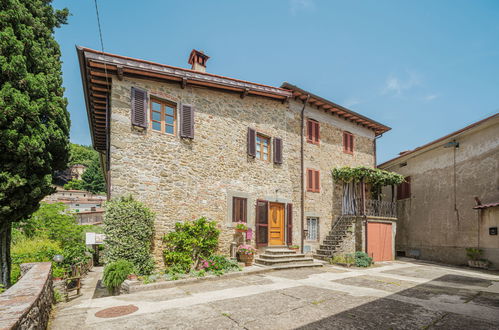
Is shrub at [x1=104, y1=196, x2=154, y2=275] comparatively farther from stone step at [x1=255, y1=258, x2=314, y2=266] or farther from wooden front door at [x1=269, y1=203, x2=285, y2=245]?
wooden front door at [x1=269, y1=203, x2=285, y2=245]

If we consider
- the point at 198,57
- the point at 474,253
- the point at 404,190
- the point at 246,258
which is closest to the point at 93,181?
the point at 198,57

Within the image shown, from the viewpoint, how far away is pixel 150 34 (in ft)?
21.8

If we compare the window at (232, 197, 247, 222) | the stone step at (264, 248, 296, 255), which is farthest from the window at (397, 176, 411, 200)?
the window at (232, 197, 247, 222)

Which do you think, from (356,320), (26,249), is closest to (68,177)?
(26,249)

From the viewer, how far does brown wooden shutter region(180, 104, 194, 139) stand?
32.4ft

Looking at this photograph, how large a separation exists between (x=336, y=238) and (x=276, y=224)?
122 inches

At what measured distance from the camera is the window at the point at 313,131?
13.7 meters

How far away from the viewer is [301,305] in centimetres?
558

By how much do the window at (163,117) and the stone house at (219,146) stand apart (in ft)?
0.12

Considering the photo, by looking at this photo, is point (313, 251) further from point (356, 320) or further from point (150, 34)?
point (150, 34)

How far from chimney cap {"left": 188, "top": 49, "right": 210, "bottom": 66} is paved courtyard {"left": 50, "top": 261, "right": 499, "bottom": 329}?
30.2ft

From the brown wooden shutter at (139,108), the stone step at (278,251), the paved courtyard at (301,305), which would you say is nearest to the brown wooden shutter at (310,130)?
the stone step at (278,251)

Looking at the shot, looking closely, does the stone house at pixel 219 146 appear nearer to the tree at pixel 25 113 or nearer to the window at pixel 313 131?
the window at pixel 313 131

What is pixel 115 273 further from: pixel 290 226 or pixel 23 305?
pixel 290 226
